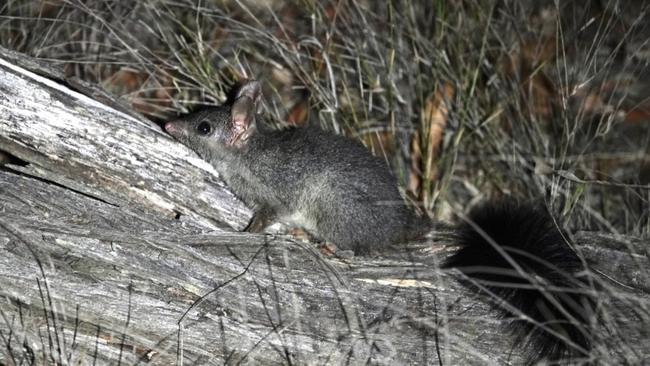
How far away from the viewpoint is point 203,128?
4.90 meters

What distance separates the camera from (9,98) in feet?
14.5

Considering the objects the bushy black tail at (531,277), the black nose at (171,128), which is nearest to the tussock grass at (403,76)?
the black nose at (171,128)

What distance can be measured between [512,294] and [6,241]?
7.22ft

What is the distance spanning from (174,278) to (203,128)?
48.2 inches

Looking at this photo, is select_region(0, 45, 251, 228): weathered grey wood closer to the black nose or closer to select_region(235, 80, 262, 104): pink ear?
the black nose

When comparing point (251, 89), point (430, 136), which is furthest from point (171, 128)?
point (430, 136)

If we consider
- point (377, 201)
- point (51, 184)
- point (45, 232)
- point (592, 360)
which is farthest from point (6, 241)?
point (592, 360)

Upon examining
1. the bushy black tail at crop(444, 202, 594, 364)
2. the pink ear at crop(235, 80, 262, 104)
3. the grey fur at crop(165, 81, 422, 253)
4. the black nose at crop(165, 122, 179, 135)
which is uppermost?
the pink ear at crop(235, 80, 262, 104)

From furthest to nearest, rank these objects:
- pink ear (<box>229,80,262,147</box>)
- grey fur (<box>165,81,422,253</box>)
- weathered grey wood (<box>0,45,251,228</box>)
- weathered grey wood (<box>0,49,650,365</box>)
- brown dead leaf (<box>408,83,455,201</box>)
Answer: brown dead leaf (<box>408,83,455,201</box>), pink ear (<box>229,80,262,147</box>), grey fur (<box>165,81,422,253</box>), weathered grey wood (<box>0,45,251,228</box>), weathered grey wood (<box>0,49,650,365</box>)

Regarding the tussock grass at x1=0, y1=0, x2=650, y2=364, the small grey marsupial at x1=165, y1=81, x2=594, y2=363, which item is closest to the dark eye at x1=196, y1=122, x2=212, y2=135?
the small grey marsupial at x1=165, y1=81, x2=594, y2=363

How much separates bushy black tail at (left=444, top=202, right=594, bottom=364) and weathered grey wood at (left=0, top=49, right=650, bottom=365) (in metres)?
0.11

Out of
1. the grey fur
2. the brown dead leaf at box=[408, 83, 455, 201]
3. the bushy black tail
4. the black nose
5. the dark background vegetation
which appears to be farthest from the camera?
the brown dead leaf at box=[408, 83, 455, 201]

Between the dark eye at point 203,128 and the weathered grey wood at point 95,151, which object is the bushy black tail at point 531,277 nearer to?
the weathered grey wood at point 95,151

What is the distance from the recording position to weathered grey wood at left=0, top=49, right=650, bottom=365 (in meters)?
3.64
